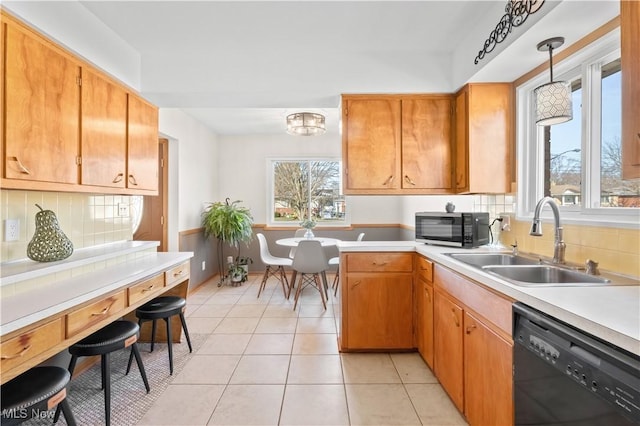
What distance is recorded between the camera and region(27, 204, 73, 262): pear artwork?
1.69 meters

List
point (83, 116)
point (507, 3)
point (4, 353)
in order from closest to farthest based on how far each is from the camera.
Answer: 1. point (4, 353)
2. point (507, 3)
3. point (83, 116)

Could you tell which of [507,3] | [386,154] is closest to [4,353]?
[386,154]

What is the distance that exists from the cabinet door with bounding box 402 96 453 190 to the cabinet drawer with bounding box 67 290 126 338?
2.18 m

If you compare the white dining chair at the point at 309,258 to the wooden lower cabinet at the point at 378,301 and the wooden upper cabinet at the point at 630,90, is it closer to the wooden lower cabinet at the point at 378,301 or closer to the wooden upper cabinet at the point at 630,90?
the wooden lower cabinet at the point at 378,301

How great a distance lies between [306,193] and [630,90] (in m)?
4.60

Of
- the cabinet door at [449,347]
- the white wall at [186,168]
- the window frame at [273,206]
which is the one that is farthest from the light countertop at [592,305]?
the window frame at [273,206]

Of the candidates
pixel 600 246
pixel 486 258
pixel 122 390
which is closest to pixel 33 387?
pixel 122 390

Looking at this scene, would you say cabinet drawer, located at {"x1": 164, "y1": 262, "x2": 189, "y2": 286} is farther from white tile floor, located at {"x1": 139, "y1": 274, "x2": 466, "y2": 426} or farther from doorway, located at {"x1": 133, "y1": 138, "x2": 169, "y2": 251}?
doorway, located at {"x1": 133, "y1": 138, "x2": 169, "y2": 251}

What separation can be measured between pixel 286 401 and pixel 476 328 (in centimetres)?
124

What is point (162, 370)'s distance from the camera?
2.28 m

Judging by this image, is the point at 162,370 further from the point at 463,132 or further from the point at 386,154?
the point at 463,132

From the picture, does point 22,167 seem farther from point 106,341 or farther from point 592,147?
point 592,147

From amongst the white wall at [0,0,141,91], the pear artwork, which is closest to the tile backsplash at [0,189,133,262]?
the pear artwork

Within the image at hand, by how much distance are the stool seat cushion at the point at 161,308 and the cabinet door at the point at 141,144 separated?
927mm
